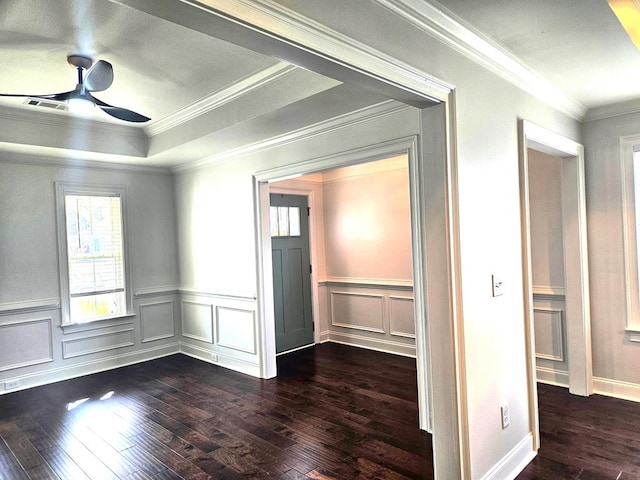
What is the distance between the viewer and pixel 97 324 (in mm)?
4957

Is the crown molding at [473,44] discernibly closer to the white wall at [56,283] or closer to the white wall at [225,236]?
the white wall at [225,236]

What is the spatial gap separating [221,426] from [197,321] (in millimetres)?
2213

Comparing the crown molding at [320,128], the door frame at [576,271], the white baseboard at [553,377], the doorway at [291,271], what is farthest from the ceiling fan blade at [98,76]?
the white baseboard at [553,377]

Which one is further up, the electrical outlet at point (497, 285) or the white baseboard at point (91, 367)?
the electrical outlet at point (497, 285)

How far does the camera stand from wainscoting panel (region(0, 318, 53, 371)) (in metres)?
4.33

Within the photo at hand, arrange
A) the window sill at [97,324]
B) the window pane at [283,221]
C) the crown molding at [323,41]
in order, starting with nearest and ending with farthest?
1. the crown molding at [323,41]
2. the window sill at [97,324]
3. the window pane at [283,221]

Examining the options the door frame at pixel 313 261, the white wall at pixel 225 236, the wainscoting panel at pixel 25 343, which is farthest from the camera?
the door frame at pixel 313 261

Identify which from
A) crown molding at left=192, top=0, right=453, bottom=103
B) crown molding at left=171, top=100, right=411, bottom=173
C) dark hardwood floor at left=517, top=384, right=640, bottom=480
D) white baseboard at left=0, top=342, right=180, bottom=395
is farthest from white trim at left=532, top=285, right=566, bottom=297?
white baseboard at left=0, top=342, right=180, bottom=395

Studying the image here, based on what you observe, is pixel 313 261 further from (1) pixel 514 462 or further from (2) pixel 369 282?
(1) pixel 514 462

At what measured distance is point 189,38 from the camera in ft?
8.46

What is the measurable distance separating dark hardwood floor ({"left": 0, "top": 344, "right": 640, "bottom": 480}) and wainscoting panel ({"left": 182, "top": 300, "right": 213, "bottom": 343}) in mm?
709

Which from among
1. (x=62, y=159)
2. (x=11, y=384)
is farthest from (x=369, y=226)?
(x=11, y=384)

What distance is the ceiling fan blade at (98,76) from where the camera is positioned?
2.53m

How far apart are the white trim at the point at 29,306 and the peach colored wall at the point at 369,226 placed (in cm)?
334
